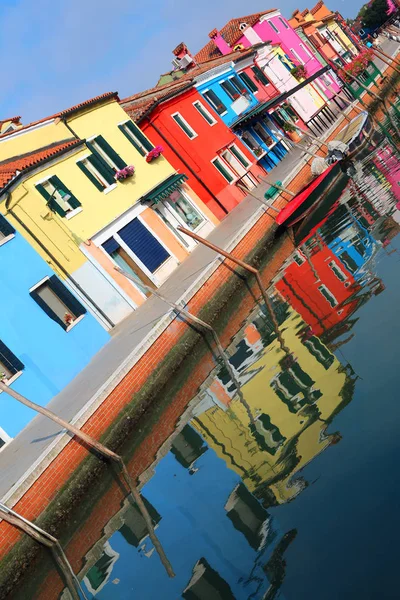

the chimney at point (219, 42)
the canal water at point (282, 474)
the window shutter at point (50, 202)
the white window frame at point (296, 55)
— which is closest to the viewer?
the canal water at point (282, 474)

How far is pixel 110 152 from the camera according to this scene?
24.4m

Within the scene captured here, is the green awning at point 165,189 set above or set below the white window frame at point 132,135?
below

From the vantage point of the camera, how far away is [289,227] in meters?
24.3

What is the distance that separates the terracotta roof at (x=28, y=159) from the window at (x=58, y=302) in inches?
133

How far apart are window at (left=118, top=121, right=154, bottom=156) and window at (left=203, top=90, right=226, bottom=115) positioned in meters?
8.88

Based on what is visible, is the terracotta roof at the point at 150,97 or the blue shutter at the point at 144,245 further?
the terracotta roof at the point at 150,97

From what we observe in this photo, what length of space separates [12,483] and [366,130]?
29.1 m

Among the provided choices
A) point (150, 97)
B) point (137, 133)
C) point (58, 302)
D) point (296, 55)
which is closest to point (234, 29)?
point (296, 55)

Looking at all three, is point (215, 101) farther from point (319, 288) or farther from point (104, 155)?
point (319, 288)

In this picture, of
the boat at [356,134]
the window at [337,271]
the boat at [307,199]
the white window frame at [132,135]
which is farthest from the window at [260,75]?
the window at [337,271]

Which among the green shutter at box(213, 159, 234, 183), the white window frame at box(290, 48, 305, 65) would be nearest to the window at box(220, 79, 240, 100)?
the green shutter at box(213, 159, 234, 183)

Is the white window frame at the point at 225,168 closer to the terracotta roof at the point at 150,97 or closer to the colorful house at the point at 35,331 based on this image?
the terracotta roof at the point at 150,97

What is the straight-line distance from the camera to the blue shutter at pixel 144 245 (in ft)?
75.9

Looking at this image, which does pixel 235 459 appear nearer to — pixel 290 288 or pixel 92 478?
pixel 92 478
